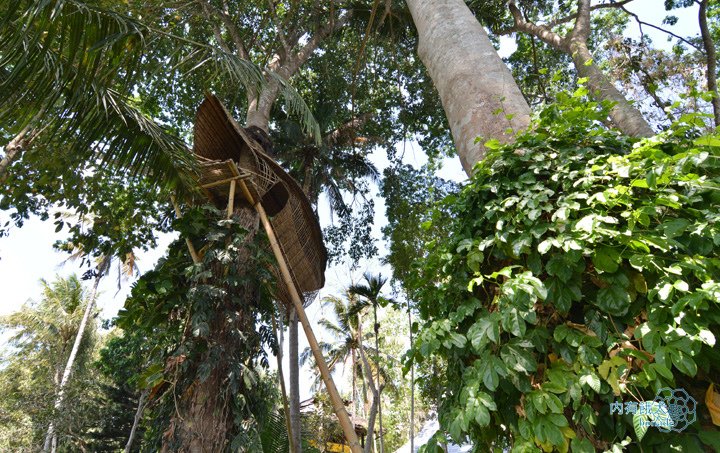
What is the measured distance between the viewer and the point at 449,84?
7.32 feet

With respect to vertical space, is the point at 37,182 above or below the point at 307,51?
below

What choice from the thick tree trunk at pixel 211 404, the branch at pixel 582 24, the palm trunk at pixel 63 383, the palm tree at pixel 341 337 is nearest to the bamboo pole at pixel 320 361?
the thick tree trunk at pixel 211 404

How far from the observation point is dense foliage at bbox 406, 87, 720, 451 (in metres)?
1.09

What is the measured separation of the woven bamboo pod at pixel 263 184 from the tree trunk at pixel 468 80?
2.39 m

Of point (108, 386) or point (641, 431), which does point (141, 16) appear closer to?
point (641, 431)

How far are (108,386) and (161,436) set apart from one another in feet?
51.4

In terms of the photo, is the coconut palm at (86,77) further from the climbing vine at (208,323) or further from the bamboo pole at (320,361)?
the bamboo pole at (320,361)

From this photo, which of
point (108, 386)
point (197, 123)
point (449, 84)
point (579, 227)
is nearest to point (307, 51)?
point (197, 123)

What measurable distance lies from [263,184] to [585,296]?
12.5 ft

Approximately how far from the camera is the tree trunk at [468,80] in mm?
1953

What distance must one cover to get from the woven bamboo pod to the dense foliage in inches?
125

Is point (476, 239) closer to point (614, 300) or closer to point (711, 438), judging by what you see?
point (614, 300)

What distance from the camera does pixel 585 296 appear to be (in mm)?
1299

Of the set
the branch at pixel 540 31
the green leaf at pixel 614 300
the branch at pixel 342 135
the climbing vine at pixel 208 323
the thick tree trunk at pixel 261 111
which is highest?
the branch at pixel 342 135
